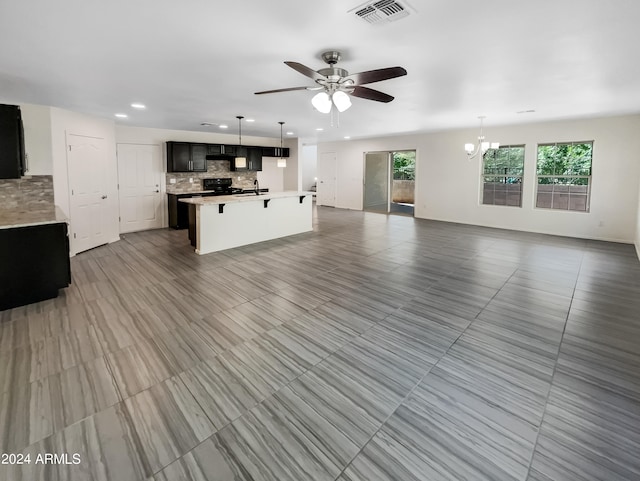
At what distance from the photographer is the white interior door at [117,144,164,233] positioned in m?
7.64

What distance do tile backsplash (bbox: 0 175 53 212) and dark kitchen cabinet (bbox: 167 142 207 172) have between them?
3.02 meters

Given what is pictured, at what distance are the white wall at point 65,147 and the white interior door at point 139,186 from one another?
878mm

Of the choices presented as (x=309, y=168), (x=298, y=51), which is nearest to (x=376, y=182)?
(x=309, y=168)

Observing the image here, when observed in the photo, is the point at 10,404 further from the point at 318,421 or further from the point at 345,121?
the point at 345,121

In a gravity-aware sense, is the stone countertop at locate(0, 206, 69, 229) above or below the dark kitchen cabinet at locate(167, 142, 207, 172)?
below

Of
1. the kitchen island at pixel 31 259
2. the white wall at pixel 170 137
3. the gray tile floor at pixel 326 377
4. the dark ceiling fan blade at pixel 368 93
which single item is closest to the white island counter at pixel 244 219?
the gray tile floor at pixel 326 377

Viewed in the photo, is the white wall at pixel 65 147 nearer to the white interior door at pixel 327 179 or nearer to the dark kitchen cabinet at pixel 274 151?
the dark kitchen cabinet at pixel 274 151

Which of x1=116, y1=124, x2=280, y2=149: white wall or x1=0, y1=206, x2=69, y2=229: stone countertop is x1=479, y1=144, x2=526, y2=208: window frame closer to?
x1=116, y1=124, x2=280, y2=149: white wall

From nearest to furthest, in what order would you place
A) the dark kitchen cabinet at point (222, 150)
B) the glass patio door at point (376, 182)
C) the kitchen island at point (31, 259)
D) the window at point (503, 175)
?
the kitchen island at point (31, 259) < the window at point (503, 175) < the dark kitchen cabinet at point (222, 150) < the glass patio door at point (376, 182)

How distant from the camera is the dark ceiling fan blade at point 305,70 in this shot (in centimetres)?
256

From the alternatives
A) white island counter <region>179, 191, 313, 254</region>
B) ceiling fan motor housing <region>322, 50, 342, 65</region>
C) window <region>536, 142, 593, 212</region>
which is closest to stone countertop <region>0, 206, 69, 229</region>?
white island counter <region>179, 191, 313, 254</region>

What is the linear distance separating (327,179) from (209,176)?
4.77 metres

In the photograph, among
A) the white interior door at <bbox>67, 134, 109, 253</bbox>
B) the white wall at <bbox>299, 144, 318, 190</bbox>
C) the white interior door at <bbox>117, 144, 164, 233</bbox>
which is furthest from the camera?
the white wall at <bbox>299, 144, 318, 190</bbox>

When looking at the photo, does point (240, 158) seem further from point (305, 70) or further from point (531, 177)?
point (531, 177)
